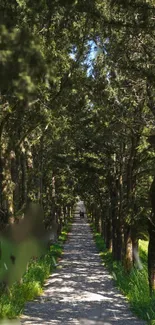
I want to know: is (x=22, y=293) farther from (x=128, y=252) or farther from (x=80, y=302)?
(x=128, y=252)

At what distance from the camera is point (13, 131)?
45.6ft

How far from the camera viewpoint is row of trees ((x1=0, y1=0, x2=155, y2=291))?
5.23 m

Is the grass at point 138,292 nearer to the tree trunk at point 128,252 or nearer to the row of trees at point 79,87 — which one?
the tree trunk at point 128,252

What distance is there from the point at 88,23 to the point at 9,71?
5.89m

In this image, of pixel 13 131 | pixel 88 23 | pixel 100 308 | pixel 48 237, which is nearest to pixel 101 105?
pixel 13 131

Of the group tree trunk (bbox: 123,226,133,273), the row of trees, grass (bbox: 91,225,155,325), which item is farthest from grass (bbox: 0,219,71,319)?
tree trunk (bbox: 123,226,133,273)

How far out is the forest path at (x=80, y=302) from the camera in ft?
36.2

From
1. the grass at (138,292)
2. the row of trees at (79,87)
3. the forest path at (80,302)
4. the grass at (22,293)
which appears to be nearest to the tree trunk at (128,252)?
the row of trees at (79,87)

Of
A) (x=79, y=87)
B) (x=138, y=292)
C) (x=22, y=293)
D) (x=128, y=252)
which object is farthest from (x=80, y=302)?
(x=128, y=252)

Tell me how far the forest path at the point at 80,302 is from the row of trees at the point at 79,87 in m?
1.45

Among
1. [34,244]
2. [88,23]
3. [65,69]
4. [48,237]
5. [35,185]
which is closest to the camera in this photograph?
[34,244]

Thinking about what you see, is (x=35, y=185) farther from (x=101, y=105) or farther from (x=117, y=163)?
(x=101, y=105)

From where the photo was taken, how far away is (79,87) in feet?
41.3

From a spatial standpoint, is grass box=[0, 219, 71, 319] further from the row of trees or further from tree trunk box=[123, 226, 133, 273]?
tree trunk box=[123, 226, 133, 273]
